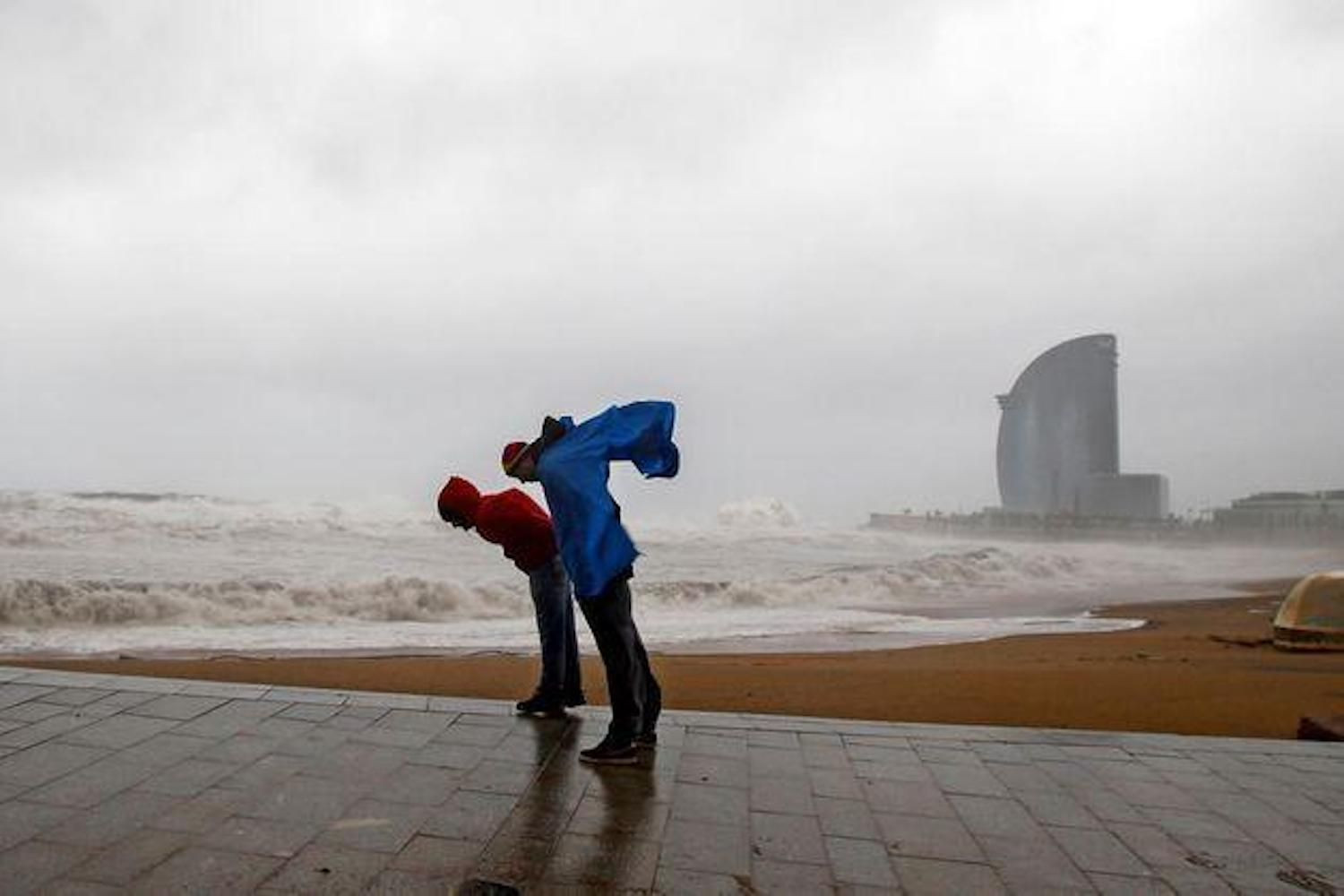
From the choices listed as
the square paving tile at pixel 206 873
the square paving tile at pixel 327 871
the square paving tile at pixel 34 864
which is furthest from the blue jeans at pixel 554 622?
the square paving tile at pixel 34 864

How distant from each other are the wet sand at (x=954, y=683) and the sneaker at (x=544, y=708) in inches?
51.2

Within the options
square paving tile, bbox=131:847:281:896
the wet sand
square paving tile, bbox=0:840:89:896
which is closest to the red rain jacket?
the wet sand

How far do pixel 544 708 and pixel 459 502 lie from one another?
135 cm

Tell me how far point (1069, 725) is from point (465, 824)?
4185mm

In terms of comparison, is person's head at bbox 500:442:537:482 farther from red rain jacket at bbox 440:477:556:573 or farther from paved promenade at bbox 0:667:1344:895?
paved promenade at bbox 0:667:1344:895

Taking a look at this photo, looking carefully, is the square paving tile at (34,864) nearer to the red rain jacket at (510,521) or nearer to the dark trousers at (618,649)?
the dark trousers at (618,649)

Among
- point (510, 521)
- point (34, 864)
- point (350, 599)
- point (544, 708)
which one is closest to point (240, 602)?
point (350, 599)

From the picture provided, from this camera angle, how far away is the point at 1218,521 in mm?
86500

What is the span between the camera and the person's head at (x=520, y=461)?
423 cm

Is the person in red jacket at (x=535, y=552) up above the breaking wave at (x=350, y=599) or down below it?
above

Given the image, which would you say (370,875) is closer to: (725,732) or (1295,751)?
(725,732)

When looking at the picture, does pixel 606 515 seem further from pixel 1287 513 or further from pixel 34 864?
pixel 1287 513

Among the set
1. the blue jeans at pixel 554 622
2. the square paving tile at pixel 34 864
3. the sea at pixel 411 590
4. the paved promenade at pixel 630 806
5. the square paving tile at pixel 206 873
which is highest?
the blue jeans at pixel 554 622

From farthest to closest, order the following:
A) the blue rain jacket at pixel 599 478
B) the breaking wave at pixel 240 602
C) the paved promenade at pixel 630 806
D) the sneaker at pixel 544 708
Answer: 1. the breaking wave at pixel 240 602
2. the sneaker at pixel 544 708
3. the blue rain jacket at pixel 599 478
4. the paved promenade at pixel 630 806
